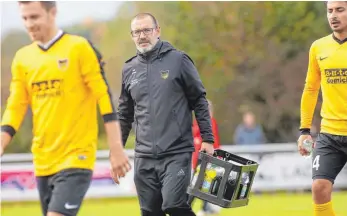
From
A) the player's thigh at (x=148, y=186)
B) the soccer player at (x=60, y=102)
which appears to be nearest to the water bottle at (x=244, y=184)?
the player's thigh at (x=148, y=186)

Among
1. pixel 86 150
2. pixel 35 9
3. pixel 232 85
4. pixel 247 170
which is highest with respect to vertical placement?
pixel 35 9

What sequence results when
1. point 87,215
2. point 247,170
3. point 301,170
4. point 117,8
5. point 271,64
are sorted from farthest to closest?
point 117,8, point 271,64, point 301,170, point 87,215, point 247,170

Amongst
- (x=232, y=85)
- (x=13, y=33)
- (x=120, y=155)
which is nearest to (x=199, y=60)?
(x=232, y=85)

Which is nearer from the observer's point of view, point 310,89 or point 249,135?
point 310,89

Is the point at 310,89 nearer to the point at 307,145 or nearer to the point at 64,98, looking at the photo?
the point at 307,145

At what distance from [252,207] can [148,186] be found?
30.6 ft

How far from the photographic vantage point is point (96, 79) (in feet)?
25.1

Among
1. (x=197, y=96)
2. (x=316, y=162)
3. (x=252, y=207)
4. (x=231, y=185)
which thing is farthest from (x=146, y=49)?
(x=252, y=207)

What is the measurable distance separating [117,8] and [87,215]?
18.6m

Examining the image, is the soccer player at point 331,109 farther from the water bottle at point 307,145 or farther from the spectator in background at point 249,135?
the spectator in background at point 249,135

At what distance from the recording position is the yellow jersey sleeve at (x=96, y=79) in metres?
7.53

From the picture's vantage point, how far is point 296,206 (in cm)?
1828

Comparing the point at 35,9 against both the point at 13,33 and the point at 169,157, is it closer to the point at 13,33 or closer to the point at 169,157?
the point at 169,157

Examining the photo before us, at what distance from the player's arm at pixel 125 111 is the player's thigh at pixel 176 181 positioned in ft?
2.37
